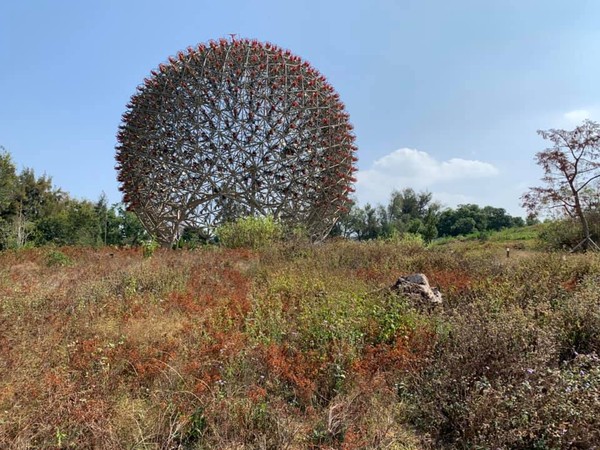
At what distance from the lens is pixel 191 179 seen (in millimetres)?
14844

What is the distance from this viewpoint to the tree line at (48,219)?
1980 cm

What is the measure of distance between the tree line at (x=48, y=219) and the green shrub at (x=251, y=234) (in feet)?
24.1

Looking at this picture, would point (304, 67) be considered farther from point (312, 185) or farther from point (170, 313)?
point (170, 313)

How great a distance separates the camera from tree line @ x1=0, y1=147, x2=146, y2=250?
1980 centimetres

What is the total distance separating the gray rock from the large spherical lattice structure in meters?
10.1

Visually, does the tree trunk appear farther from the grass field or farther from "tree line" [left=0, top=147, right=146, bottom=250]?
"tree line" [left=0, top=147, right=146, bottom=250]

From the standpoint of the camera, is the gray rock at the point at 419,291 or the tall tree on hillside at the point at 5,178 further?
the tall tree on hillside at the point at 5,178

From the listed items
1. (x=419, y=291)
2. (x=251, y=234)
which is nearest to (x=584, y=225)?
(x=251, y=234)

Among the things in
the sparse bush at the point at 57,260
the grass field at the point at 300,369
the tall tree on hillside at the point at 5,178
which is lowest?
the grass field at the point at 300,369

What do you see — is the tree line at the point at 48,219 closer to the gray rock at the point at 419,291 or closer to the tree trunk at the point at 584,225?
the gray rock at the point at 419,291

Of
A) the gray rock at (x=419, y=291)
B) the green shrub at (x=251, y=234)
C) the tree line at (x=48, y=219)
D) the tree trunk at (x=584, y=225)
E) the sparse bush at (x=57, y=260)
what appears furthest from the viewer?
the tree line at (x=48, y=219)

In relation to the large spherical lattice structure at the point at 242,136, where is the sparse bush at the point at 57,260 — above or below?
below

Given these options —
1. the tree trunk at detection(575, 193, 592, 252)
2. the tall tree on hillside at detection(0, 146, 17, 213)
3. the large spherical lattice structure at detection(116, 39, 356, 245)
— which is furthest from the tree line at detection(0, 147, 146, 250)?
the tree trunk at detection(575, 193, 592, 252)

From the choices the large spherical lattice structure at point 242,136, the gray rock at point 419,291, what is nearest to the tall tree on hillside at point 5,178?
the large spherical lattice structure at point 242,136
